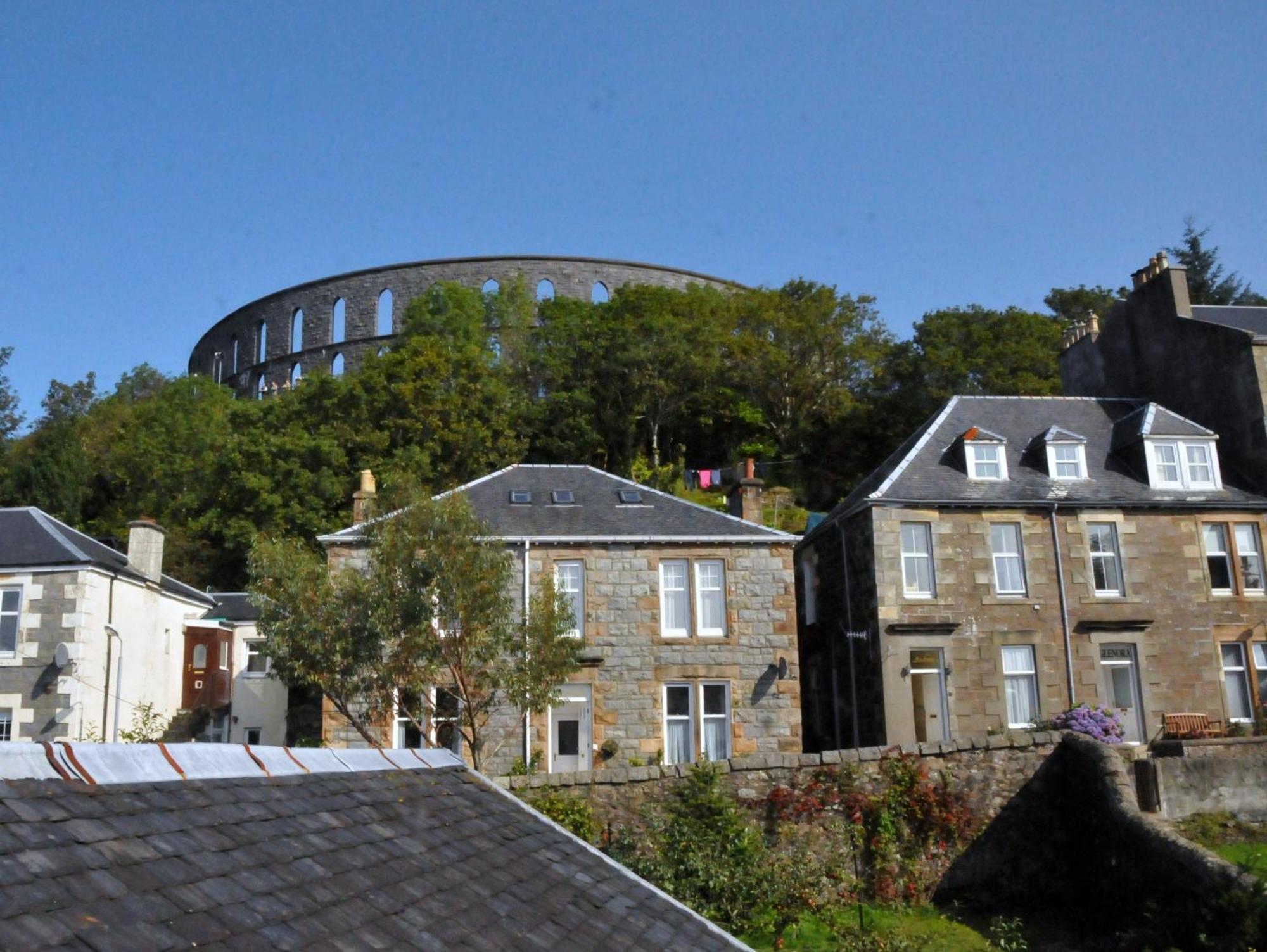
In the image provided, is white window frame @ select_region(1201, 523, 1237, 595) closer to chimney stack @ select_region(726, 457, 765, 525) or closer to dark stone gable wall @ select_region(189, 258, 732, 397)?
chimney stack @ select_region(726, 457, 765, 525)

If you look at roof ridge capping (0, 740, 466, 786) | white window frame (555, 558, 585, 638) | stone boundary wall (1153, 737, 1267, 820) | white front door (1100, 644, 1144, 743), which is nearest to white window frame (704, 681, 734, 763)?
white window frame (555, 558, 585, 638)

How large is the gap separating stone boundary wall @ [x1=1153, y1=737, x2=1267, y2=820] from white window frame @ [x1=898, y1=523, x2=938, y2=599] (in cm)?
709

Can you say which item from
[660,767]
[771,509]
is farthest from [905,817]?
[771,509]

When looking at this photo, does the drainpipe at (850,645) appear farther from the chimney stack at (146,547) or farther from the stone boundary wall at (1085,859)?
the chimney stack at (146,547)

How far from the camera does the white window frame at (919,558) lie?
25.2 m

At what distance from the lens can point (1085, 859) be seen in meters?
17.6

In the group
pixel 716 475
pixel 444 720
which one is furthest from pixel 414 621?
pixel 716 475

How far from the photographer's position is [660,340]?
44406 mm

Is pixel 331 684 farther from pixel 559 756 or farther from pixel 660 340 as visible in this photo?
pixel 660 340

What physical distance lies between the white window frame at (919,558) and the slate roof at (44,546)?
17.4m

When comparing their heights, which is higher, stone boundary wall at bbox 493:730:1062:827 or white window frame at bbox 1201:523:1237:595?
→ white window frame at bbox 1201:523:1237:595

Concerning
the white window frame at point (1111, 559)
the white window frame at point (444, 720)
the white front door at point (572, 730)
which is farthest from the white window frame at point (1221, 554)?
the white window frame at point (444, 720)

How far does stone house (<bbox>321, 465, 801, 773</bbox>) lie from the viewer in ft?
77.4

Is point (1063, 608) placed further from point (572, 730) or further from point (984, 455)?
point (572, 730)
